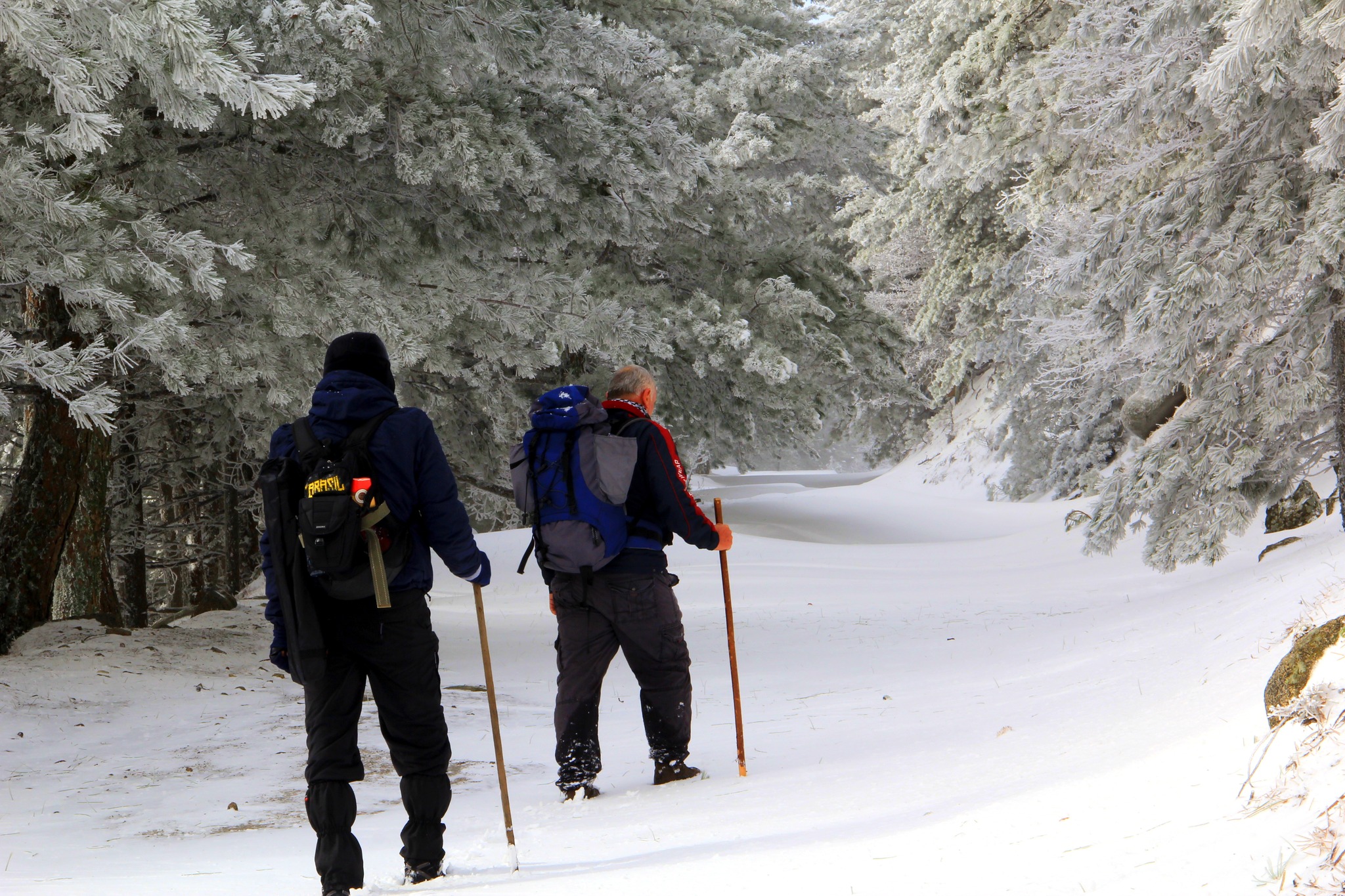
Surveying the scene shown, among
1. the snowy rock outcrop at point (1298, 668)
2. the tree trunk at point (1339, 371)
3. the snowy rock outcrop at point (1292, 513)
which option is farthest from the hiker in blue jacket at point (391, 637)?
the snowy rock outcrop at point (1292, 513)

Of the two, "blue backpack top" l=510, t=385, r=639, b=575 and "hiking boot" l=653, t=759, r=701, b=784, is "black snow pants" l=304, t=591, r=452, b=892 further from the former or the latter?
"hiking boot" l=653, t=759, r=701, b=784

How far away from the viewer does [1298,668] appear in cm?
354

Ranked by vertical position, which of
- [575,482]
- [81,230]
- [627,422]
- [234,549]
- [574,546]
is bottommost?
[234,549]

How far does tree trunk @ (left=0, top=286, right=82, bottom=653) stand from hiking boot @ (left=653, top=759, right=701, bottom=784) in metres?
5.57

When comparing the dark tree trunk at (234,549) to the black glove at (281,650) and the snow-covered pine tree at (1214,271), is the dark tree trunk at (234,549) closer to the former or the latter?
the snow-covered pine tree at (1214,271)

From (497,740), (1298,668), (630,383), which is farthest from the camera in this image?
(630,383)

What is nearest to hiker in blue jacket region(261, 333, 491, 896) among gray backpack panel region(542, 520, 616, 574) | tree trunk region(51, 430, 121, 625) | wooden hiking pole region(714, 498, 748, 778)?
gray backpack panel region(542, 520, 616, 574)

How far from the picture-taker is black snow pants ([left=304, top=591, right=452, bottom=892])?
380cm

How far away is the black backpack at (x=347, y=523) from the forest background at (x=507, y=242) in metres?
1.80

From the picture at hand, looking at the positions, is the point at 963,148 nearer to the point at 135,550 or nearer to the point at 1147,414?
the point at 1147,414

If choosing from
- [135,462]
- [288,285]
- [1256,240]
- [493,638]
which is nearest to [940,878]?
[288,285]

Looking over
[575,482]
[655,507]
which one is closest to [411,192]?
[575,482]

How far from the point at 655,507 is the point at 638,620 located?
52 centimetres

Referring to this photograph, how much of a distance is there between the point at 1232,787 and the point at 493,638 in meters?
9.06
